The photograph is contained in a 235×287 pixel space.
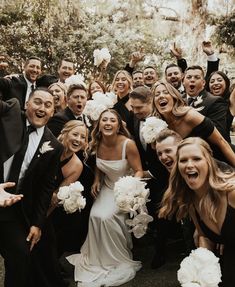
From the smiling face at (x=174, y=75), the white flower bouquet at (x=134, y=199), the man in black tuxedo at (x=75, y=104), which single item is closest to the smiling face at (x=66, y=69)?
the man in black tuxedo at (x=75, y=104)

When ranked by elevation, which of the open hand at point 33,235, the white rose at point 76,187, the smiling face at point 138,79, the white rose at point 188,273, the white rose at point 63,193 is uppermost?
the smiling face at point 138,79

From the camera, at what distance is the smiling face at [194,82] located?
221 inches

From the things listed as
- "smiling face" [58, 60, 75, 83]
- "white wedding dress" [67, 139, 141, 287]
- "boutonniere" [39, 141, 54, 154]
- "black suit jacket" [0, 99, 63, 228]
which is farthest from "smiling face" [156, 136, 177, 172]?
"smiling face" [58, 60, 75, 83]

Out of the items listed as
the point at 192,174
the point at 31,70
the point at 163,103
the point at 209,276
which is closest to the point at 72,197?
the point at 163,103

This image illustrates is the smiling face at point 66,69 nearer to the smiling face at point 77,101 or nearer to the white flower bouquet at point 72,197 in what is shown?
the smiling face at point 77,101

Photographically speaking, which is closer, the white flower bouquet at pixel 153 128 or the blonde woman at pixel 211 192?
the blonde woman at pixel 211 192

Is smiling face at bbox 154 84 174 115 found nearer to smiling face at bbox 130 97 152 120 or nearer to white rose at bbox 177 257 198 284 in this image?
smiling face at bbox 130 97 152 120

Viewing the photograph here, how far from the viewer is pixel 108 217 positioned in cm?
502

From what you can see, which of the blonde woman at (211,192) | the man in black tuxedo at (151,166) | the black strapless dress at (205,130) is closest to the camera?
the blonde woman at (211,192)

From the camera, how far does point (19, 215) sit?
3.85 m

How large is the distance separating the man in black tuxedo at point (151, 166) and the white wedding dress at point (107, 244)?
302mm

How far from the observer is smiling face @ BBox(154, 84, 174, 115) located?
4605 millimetres

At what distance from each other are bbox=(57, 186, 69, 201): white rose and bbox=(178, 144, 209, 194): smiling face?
5.77 feet

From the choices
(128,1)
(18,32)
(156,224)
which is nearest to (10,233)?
(156,224)
